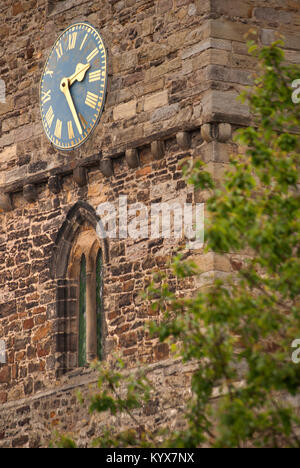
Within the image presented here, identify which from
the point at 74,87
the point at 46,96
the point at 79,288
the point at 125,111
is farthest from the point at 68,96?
the point at 79,288

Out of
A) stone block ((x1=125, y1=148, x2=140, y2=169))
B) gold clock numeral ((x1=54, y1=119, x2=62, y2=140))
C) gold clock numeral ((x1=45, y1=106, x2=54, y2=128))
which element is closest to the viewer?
Result: stone block ((x1=125, y1=148, x2=140, y2=169))

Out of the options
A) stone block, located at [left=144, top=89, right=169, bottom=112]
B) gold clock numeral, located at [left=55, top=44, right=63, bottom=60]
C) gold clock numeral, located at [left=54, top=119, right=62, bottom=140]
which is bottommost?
stone block, located at [left=144, top=89, right=169, bottom=112]

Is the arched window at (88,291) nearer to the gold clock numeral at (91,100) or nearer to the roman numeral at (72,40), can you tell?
the gold clock numeral at (91,100)

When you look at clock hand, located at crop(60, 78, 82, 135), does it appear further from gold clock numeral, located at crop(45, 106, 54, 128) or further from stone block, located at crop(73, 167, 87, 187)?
stone block, located at crop(73, 167, 87, 187)

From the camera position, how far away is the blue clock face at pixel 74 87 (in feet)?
65.9

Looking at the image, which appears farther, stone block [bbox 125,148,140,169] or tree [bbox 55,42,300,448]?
stone block [bbox 125,148,140,169]

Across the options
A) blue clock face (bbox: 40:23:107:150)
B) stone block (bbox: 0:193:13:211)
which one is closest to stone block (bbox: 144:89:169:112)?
blue clock face (bbox: 40:23:107:150)

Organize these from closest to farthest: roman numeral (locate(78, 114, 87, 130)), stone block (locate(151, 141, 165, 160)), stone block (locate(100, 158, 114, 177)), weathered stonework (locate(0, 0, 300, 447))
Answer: weathered stonework (locate(0, 0, 300, 447))
stone block (locate(151, 141, 165, 160))
stone block (locate(100, 158, 114, 177))
roman numeral (locate(78, 114, 87, 130))

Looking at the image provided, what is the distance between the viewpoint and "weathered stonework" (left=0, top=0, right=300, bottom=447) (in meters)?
18.5

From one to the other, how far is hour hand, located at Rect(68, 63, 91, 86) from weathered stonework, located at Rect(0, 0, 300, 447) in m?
0.51

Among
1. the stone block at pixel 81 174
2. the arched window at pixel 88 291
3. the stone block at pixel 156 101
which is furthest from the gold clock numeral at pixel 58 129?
the stone block at pixel 156 101

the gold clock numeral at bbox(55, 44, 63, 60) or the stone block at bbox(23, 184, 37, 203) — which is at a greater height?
the gold clock numeral at bbox(55, 44, 63, 60)

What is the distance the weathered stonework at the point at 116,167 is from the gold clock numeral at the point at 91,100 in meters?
0.27
